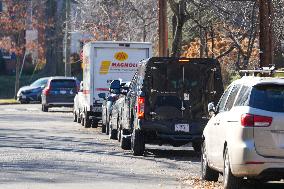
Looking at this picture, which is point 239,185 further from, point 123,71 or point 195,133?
point 123,71

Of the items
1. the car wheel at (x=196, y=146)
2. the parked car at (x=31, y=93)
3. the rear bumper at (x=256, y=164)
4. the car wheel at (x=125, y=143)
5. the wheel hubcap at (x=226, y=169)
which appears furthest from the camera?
the parked car at (x=31, y=93)

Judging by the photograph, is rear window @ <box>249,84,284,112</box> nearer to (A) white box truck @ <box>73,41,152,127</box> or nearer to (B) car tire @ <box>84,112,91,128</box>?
(A) white box truck @ <box>73,41,152,127</box>

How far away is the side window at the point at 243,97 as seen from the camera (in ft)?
43.6

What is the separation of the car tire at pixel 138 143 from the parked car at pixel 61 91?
71.4 ft

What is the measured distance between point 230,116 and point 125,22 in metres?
38.5

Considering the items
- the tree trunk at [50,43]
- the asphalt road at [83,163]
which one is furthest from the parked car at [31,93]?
the asphalt road at [83,163]

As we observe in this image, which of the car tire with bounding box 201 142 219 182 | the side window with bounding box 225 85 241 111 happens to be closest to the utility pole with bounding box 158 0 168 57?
the car tire with bounding box 201 142 219 182

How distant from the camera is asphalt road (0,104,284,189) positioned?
15.0 metres

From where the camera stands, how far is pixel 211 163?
48.8 feet

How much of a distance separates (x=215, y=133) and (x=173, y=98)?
5.07m

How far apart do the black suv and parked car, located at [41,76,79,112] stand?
71.8 ft

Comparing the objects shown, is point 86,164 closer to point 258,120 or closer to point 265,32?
point 265,32

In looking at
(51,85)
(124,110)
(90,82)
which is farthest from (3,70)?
(124,110)

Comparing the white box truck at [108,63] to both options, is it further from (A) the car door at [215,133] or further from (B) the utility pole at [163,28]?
(A) the car door at [215,133]
